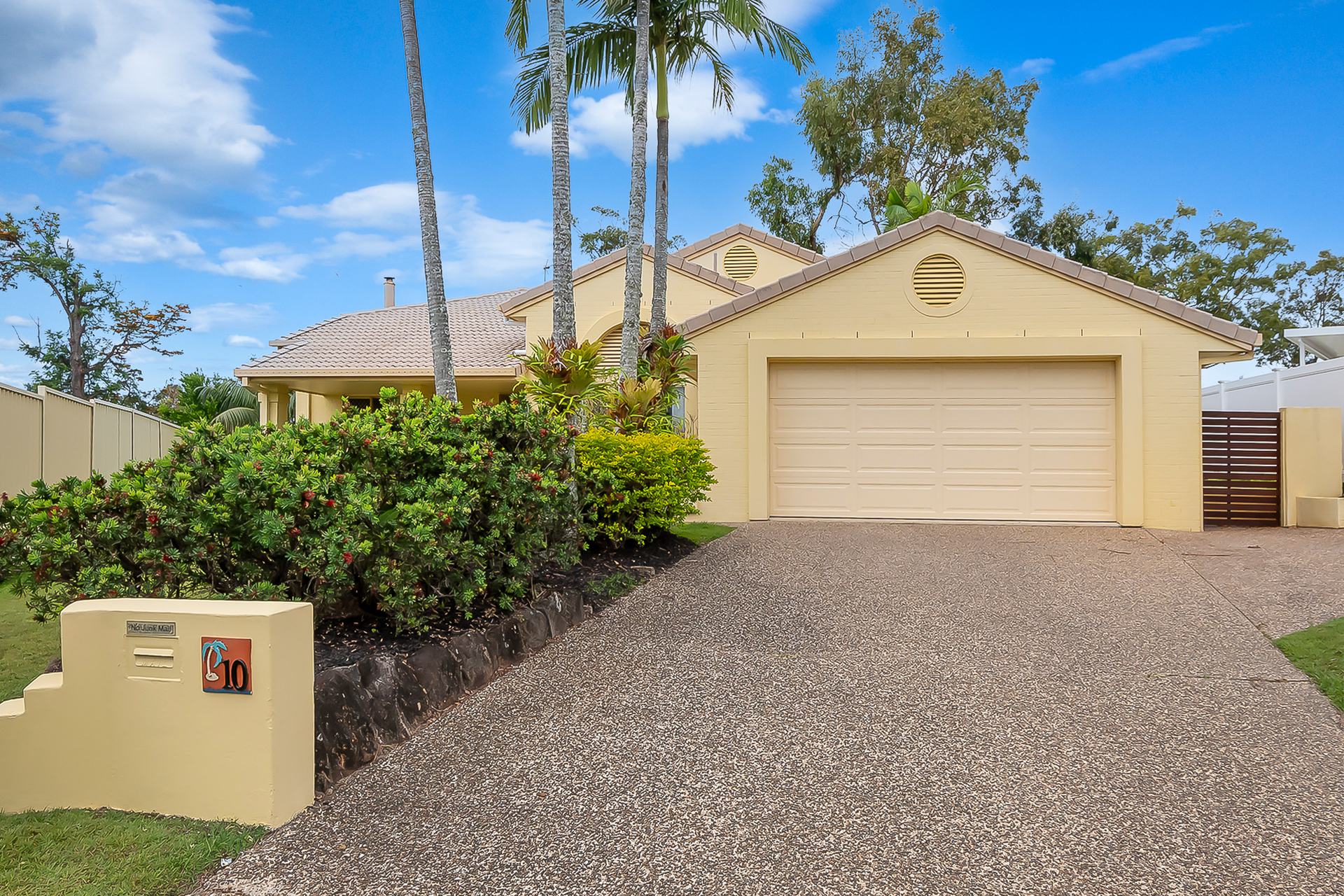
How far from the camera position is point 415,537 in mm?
4234

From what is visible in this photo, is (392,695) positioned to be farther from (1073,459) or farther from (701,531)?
(1073,459)

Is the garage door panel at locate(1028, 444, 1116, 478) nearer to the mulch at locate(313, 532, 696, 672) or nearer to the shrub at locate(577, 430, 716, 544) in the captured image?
the mulch at locate(313, 532, 696, 672)

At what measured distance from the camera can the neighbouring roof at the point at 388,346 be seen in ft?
51.7

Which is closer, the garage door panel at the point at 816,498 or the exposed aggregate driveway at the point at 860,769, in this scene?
the exposed aggregate driveway at the point at 860,769

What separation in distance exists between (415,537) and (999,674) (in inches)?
148

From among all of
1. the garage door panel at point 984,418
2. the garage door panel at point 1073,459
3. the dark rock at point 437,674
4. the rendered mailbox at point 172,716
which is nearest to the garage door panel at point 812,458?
the garage door panel at point 984,418

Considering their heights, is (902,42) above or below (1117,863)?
above

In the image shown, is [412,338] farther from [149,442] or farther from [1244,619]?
[1244,619]

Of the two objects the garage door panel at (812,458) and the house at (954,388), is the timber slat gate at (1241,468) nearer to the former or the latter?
the house at (954,388)

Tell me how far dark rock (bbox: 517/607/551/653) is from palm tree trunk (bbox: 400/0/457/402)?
3.92 m

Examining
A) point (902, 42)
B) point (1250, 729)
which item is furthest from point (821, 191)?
point (1250, 729)

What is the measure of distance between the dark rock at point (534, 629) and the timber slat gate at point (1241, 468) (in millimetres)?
11069

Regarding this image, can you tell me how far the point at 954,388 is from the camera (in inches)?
445

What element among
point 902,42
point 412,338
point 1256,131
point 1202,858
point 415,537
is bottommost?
point 1202,858
